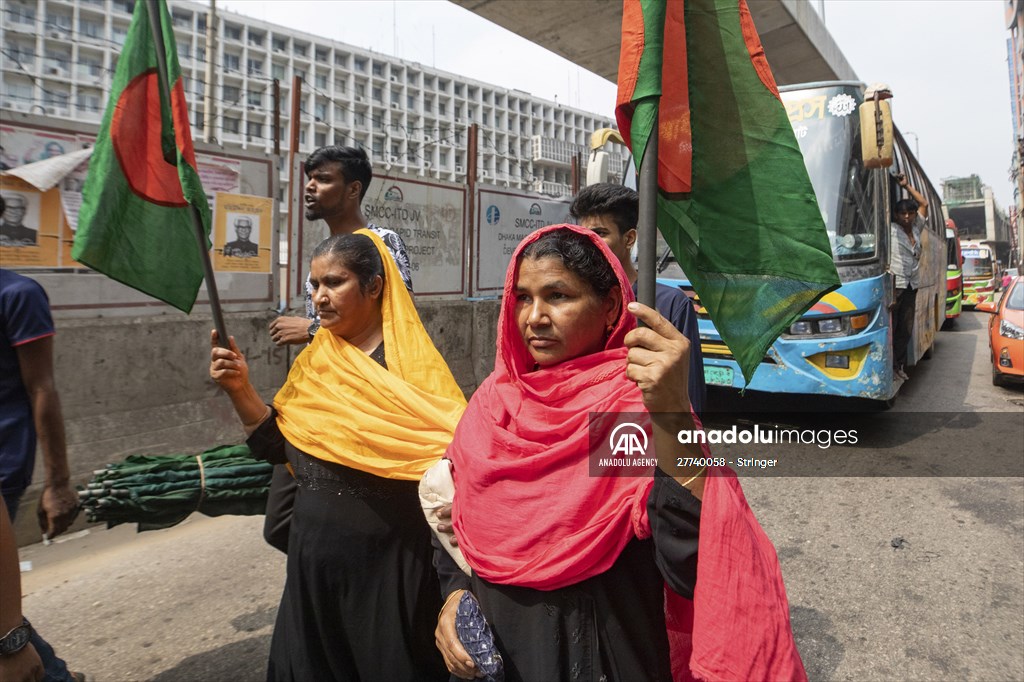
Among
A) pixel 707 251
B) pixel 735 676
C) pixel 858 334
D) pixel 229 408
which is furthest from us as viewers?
pixel 858 334

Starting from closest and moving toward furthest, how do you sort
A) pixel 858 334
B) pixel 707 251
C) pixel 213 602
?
pixel 707 251 → pixel 213 602 → pixel 858 334

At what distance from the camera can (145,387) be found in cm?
449

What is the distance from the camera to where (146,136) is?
196 centimetres

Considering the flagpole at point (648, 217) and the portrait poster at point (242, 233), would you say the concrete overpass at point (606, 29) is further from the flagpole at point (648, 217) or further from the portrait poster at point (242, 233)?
the flagpole at point (648, 217)

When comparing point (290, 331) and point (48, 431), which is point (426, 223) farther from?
point (48, 431)

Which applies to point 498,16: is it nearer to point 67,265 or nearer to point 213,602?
point 67,265

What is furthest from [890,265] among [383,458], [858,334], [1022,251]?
[1022,251]

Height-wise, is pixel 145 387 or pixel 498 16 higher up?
pixel 498 16

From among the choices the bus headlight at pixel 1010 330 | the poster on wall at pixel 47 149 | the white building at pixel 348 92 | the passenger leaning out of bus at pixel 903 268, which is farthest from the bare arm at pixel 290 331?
the white building at pixel 348 92

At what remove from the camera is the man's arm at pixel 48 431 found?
6.40 feet

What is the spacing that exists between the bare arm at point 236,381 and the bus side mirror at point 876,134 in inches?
180

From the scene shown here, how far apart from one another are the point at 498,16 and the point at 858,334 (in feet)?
18.0

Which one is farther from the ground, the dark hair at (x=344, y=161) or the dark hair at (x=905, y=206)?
the dark hair at (x=905, y=206)

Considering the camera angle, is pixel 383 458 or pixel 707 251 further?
pixel 383 458
